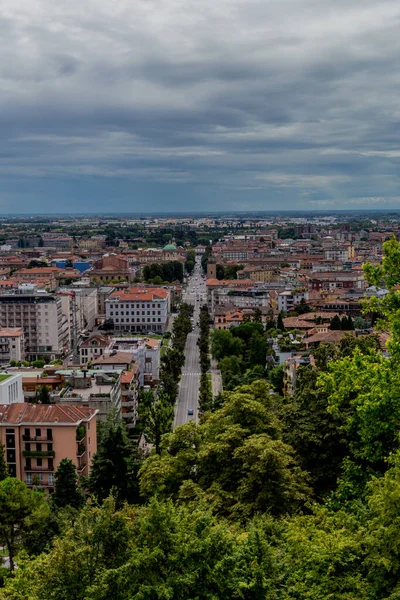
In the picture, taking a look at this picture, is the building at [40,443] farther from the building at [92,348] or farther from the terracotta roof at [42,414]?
the building at [92,348]

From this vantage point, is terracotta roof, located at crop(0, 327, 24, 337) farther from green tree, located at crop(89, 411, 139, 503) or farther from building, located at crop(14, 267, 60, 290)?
building, located at crop(14, 267, 60, 290)

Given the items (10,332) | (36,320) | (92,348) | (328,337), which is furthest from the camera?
(36,320)

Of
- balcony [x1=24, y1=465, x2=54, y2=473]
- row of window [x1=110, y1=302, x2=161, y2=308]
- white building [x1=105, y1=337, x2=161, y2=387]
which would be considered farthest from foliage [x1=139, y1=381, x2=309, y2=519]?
row of window [x1=110, y1=302, x2=161, y2=308]

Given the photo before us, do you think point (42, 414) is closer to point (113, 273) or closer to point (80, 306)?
point (80, 306)

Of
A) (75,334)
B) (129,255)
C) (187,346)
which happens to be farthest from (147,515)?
(129,255)

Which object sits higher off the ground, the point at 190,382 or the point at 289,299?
the point at 289,299

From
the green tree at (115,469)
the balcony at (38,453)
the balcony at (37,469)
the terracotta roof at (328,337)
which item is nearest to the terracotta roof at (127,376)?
the balcony at (38,453)

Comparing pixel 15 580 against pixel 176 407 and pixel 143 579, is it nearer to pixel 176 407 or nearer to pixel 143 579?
pixel 143 579

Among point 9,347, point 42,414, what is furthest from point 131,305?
point 42,414
